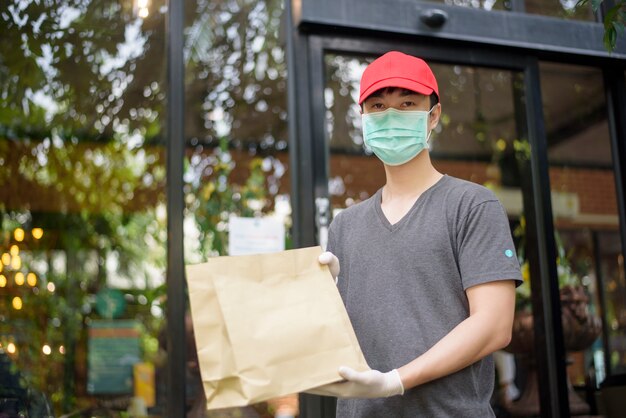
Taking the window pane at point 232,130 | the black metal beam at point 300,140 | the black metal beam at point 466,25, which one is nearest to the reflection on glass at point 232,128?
the window pane at point 232,130

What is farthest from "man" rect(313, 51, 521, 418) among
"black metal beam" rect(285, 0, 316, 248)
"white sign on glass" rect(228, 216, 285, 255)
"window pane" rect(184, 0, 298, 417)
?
"white sign on glass" rect(228, 216, 285, 255)

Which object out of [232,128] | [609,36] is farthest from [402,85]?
[232,128]

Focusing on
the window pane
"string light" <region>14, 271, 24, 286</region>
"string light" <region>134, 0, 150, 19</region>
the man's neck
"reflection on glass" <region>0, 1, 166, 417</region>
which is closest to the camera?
the man's neck

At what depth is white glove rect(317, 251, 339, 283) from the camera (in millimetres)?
1619

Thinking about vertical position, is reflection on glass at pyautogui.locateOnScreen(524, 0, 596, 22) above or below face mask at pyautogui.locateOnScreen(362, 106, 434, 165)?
above

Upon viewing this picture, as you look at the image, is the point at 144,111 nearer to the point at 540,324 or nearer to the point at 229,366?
the point at 540,324

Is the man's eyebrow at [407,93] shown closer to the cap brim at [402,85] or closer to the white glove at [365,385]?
the cap brim at [402,85]

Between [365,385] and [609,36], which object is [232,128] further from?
[365,385]

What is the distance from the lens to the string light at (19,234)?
6434mm

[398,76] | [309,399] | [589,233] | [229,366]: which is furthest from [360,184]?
[229,366]

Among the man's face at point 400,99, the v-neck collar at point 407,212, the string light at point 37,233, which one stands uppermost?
the string light at point 37,233

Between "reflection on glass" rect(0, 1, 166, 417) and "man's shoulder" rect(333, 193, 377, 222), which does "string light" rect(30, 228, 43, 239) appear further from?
"man's shoulder" rect(333, 193, 377, 222)

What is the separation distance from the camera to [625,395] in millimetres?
3881

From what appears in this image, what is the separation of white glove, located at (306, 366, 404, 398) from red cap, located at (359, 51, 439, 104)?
66 cm
